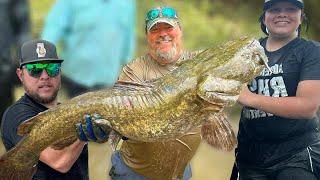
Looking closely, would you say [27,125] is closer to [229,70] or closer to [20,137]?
[20,137]

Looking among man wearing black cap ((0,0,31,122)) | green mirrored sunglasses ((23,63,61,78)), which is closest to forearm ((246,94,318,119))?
green mirrored sunglasses ((23,63,61,78))

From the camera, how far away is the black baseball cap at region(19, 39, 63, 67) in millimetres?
4051

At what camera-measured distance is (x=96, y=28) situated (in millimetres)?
7480

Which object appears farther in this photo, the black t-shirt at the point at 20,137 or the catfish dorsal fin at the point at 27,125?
the black t-shirt at the point at 20,137

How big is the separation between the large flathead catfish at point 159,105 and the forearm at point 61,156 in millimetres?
73

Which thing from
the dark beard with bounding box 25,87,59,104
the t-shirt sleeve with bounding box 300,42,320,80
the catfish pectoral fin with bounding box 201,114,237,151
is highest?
the t-shirt sleeve with bounding box 300,42,320,80

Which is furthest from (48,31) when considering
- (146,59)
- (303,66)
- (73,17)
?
(303,66)

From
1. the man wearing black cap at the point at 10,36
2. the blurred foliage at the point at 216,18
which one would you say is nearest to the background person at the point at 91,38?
the man wearing black cap at the point at 10,36

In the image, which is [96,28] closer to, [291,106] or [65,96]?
[65,96]

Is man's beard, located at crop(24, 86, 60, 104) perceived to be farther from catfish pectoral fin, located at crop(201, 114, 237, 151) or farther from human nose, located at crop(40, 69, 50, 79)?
catfish pectoral fin, located at crop(201, 114, 237, 151)

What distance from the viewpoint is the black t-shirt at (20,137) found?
154 inches

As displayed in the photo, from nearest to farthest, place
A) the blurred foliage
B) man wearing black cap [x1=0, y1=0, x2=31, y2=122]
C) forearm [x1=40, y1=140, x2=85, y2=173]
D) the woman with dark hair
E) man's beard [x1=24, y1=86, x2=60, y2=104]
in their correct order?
forearm [x1=40, y1=140, x2=85, y2=173] < man's beard [x1=24, y1=86, x2=60, y2=104] < the woman with dark hair < man wearing black cap [x1=0, y1=0, x2=31, y2=122] < the blurred foliage

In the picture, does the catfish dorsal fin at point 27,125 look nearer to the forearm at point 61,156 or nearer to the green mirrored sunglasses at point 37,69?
the forearm at point 61,156

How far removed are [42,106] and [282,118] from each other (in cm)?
144
